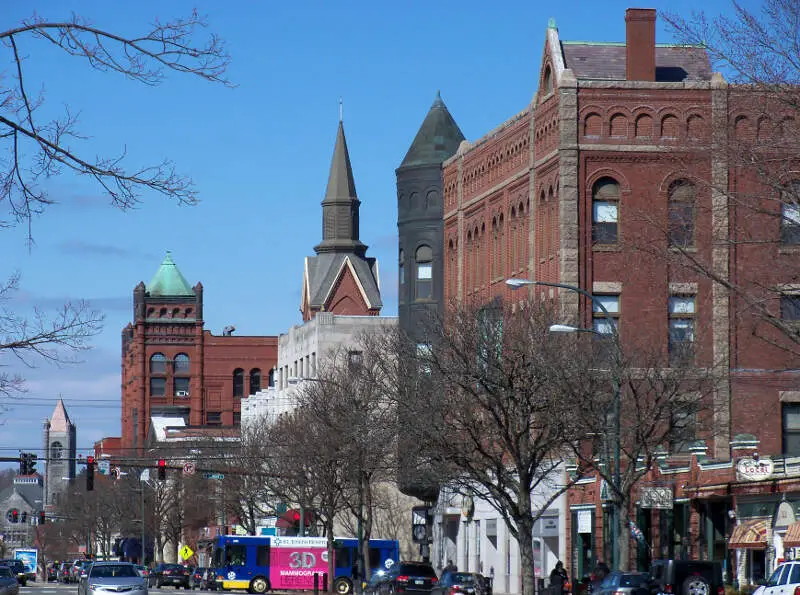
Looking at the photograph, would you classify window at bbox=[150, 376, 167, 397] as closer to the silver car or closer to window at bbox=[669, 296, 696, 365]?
window at bbox=[669, 296, 696, 365]

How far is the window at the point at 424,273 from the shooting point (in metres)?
75.9

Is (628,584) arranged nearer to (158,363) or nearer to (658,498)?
(658,498)

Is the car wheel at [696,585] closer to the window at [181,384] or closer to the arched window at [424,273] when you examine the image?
the arched window at [424,273]

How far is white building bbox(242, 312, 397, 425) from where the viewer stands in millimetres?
99062

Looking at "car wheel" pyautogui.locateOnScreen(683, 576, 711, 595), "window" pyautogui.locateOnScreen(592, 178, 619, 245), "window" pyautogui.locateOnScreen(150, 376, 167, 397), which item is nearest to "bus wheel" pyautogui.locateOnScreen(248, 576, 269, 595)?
"window" pyautogui.locateOnScreen(592, 178, 619, 245)

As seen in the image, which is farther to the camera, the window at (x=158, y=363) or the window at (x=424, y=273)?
the window at (x=158, y=363)

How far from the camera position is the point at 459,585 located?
1906 inches

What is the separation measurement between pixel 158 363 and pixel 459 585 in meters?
126

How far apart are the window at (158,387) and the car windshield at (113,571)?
126 metres

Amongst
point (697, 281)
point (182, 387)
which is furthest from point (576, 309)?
point (182, 387)

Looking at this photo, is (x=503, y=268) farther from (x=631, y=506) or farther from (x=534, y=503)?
(x=631, y=506)

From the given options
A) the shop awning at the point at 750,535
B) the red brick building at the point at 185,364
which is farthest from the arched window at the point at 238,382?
the shop awning at the point at 750,535

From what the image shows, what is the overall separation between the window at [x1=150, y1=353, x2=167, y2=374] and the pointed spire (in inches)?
3868

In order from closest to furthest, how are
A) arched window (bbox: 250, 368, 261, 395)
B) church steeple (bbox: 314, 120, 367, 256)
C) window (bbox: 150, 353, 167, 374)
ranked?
church steeple (bbox: 314, 120, 367, 256)
arched window (bbox: 250, 368, 261, 395)
window (bbox: 150, 353, 167, 374)
